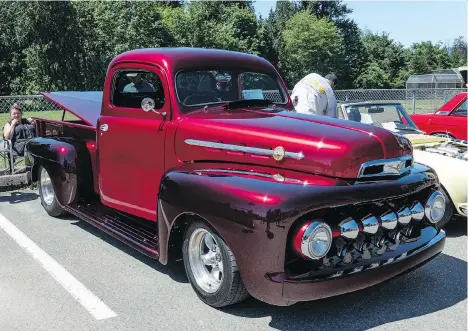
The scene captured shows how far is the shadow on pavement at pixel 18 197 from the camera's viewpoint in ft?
24.4

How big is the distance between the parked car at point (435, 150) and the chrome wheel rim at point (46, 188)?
164 inches

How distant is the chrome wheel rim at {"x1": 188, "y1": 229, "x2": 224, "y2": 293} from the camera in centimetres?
369

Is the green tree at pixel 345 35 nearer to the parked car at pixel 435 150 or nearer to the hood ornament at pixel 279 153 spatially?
the parked car at pixel 435 150

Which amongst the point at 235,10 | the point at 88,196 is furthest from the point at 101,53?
the point at 88,196

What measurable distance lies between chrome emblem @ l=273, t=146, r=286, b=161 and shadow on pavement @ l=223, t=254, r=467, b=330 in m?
1.14

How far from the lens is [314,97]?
23.6 feet

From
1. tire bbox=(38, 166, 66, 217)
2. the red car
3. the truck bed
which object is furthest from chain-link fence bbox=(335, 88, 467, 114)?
tire bbox=(38, 166, 66, 217)

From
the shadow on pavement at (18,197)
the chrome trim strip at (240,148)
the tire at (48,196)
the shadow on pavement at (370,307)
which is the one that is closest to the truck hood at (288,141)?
the chrome trim strip at (240,148)

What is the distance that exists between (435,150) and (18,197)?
604 cm

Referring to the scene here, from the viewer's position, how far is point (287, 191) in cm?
321

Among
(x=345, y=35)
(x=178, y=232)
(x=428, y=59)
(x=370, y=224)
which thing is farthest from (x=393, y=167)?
(x=345, y=35)

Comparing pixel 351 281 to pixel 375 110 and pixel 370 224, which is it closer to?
pixel 370 224

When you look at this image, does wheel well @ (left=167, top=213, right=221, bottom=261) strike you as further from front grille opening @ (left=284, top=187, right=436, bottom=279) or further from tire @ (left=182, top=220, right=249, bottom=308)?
front grille opening @ (left=284, top=187, right=436, bottom=279)

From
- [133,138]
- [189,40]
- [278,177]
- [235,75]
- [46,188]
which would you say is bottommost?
[46,188]
